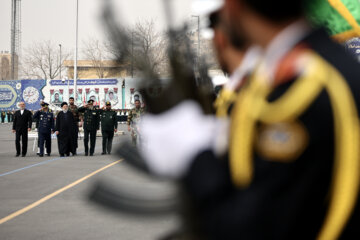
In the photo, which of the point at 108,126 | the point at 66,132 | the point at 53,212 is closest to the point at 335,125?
the point at 53,212

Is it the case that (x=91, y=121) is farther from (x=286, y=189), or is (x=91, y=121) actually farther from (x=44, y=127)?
(x=286, y=189)

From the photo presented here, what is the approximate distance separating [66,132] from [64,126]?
18.0 inches

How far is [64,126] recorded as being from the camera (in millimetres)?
16938

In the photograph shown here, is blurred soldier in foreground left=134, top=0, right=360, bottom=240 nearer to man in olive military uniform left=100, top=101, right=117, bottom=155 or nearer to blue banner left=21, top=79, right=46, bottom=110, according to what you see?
man in olive military uniform left=100, top=101, right=117, bottom=155

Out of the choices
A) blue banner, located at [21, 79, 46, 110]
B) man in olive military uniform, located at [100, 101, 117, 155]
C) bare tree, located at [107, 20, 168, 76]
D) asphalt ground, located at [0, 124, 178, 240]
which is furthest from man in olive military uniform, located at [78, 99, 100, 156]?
blue banner, located at [21, 79, 46, 110]

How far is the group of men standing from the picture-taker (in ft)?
53.7

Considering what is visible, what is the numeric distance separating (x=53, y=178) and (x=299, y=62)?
1000 cm

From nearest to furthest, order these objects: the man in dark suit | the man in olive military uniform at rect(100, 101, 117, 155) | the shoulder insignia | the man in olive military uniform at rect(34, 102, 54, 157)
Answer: the shoulder insignia
the man in olive military uniform at rect(34, 102, 54, 157)
the man in dark suit
the man in olive military uniform at rect(100, 101, 117, 155)

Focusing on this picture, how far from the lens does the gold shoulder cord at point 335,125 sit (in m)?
0.89

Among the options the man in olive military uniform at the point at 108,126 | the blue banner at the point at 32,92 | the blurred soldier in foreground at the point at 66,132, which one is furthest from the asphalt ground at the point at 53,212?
the blue banner at the point at 32,92

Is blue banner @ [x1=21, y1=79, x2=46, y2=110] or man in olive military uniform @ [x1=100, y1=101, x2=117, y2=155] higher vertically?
blue banner @ [x1=21, y1=79, x2=46, y2=110]

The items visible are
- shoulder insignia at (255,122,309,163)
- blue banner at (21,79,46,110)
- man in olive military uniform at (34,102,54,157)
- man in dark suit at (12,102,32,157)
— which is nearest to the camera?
shoulder insignia at (255,122,309,163)

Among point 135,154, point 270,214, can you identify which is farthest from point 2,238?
point 270,214

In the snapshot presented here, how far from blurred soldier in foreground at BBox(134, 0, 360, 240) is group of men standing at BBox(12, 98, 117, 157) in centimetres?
1544
